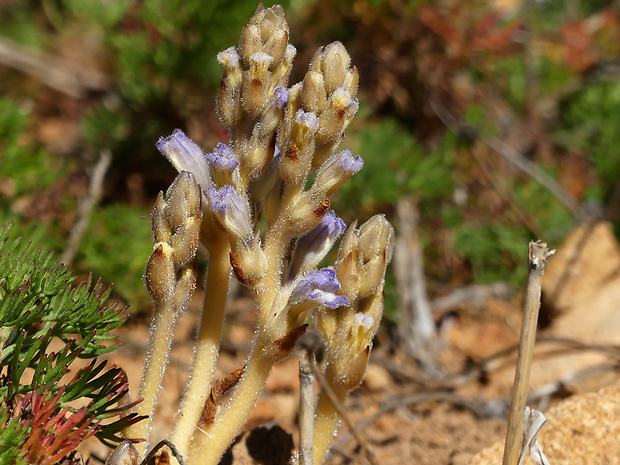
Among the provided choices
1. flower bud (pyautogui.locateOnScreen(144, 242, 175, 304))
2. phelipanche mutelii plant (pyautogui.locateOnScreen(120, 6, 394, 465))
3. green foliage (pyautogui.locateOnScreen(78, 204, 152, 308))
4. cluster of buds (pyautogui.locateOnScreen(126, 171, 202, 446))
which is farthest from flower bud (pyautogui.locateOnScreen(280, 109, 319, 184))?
green foliage (pyautogui.locateOnScreen(78, 204, 152, 308))

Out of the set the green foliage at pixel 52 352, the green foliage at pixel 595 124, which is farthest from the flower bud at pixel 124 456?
the green foliage at pixel 595 124

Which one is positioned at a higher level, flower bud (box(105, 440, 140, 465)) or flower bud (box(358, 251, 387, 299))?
flower bud (box(358, 251, 387, 299))

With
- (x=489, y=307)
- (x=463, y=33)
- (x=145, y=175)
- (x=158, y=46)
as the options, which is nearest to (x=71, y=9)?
(x=158, y=46)

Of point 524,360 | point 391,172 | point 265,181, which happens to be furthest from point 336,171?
point 391,172

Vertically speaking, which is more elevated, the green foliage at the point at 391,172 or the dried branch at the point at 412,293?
the green foliage at the point at 391,172

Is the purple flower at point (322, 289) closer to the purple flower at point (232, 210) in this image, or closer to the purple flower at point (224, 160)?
the purple flower at point (232, 210)

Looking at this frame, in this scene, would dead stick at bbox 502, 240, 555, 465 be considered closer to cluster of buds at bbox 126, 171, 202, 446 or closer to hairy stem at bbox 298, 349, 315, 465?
hairy stem at bbox 298, 349, 315, 465
